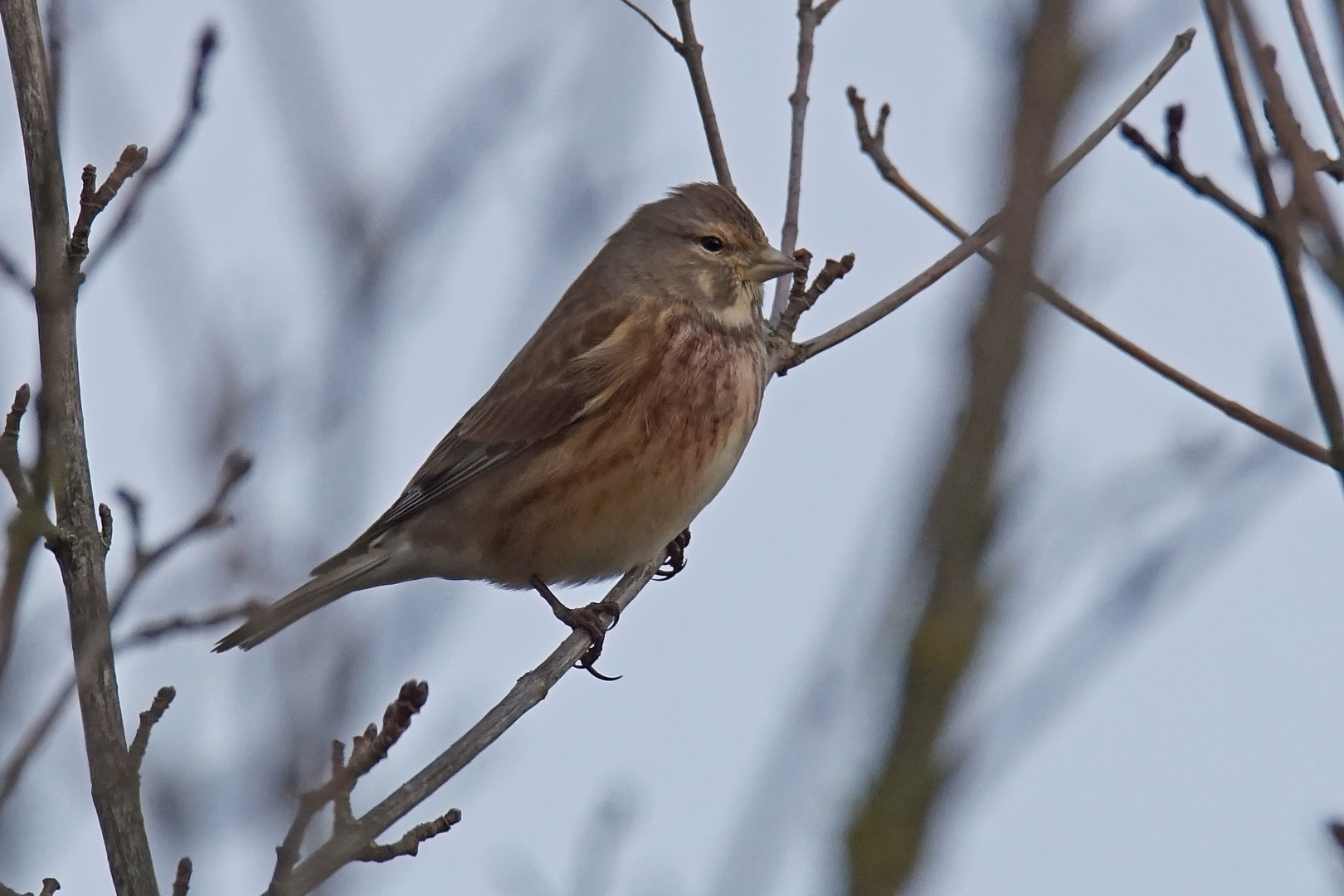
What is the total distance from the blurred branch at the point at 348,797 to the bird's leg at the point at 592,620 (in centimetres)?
269

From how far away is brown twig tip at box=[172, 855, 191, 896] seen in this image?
3012mm

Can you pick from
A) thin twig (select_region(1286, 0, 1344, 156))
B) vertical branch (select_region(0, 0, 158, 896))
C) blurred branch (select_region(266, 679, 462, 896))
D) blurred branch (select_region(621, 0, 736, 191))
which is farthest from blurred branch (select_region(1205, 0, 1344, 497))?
blurred branch (select_region(621, 0, 736, 191))

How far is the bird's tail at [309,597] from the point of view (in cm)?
309

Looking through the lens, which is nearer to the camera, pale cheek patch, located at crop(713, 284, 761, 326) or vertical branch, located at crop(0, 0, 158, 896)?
vertical branch, located at crop(0, 0, 158, 896)

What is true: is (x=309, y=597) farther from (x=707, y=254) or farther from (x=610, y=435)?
(x=707, y=254)

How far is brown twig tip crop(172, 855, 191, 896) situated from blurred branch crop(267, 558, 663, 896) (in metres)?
0.31

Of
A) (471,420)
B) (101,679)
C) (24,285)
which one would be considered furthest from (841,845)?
(471,420)

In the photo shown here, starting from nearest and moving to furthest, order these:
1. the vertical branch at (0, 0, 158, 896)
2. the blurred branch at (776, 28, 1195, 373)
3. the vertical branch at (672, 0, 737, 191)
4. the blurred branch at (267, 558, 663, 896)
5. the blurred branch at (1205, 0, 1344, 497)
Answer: the blurred branch at (1205, 0, 1344, 497) → the blurred branch at (267, 558, 663, 896) → the vertical branch at (0, 0, 158, 896) → the blurred branch at (776, 28, 1195, 373) → the vertical branch at (672, 0, 737, 191)

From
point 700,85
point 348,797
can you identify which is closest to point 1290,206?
point 348,797

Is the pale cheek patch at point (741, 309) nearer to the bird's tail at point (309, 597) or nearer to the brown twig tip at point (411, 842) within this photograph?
the bird's tail at point (309, 597)

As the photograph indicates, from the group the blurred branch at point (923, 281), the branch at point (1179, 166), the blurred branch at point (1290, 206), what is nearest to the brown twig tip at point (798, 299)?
the blurred branch at point (923, 281)

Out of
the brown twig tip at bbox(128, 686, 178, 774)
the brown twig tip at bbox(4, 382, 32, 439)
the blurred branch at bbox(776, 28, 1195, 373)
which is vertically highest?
the blurred branch at bbox(776, 28, 1195, 373)

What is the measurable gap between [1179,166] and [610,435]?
3.54 m

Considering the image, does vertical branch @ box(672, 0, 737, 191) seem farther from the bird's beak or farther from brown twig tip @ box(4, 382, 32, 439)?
brown twig tip @ box(4, 382, 32, 439)
